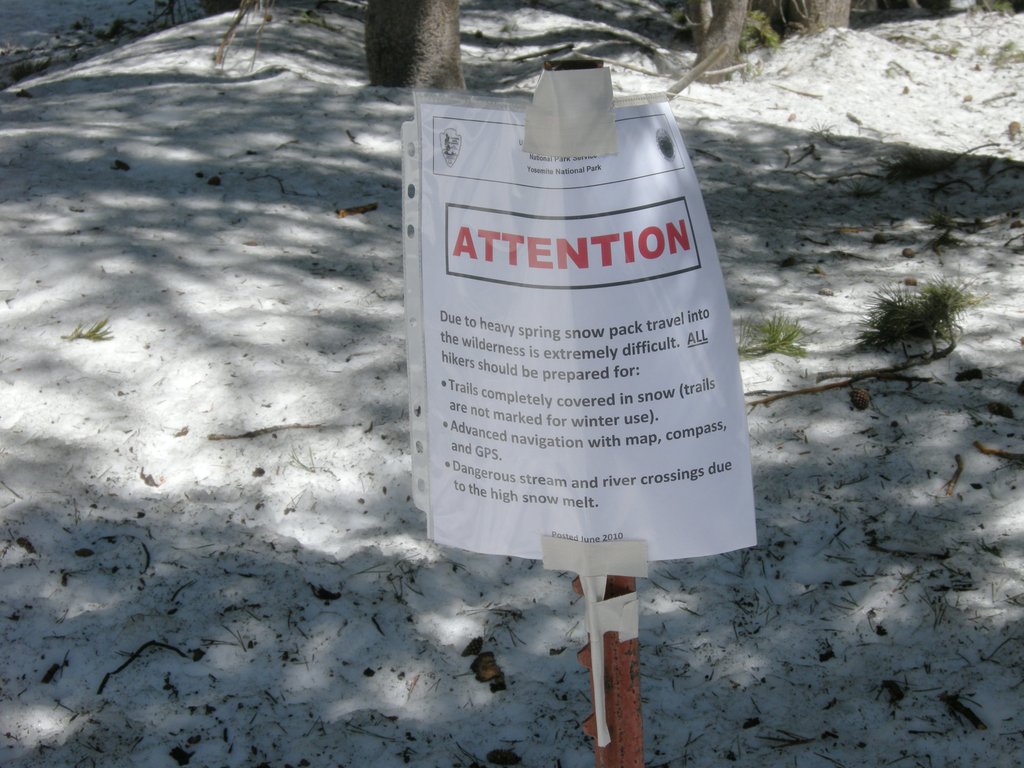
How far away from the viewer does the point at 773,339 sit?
388 centimetres

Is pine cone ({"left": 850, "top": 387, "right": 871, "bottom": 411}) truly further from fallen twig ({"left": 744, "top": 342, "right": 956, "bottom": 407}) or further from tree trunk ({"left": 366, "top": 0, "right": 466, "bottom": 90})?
tree trunk ({"left": 366, "top": 0, "right": 466, "bottom": 90})

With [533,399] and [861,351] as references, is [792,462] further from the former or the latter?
[533,399]

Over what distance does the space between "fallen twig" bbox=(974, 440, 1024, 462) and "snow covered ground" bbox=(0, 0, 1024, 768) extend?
5 centimetres

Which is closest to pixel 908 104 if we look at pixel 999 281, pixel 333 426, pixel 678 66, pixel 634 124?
pixel 678 66

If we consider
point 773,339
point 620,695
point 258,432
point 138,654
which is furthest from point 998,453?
point 138,654

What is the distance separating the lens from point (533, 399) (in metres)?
1.88

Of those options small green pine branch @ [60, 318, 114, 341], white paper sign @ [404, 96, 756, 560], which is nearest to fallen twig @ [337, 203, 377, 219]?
small green pine branch @ [60, 318, 114, 341]

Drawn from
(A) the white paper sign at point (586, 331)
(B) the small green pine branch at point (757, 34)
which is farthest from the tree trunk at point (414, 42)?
(A) the white paper sign at point (586, 331)

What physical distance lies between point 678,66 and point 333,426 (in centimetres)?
558

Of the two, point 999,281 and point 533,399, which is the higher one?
point 533,399

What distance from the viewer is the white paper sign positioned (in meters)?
1.84

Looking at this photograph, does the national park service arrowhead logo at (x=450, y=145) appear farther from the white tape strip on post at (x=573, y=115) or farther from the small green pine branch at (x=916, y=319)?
the small green pine branch at (x=916, y=319)

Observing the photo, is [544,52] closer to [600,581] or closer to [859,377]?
[859,377]

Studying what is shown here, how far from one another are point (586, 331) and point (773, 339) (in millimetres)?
2210
